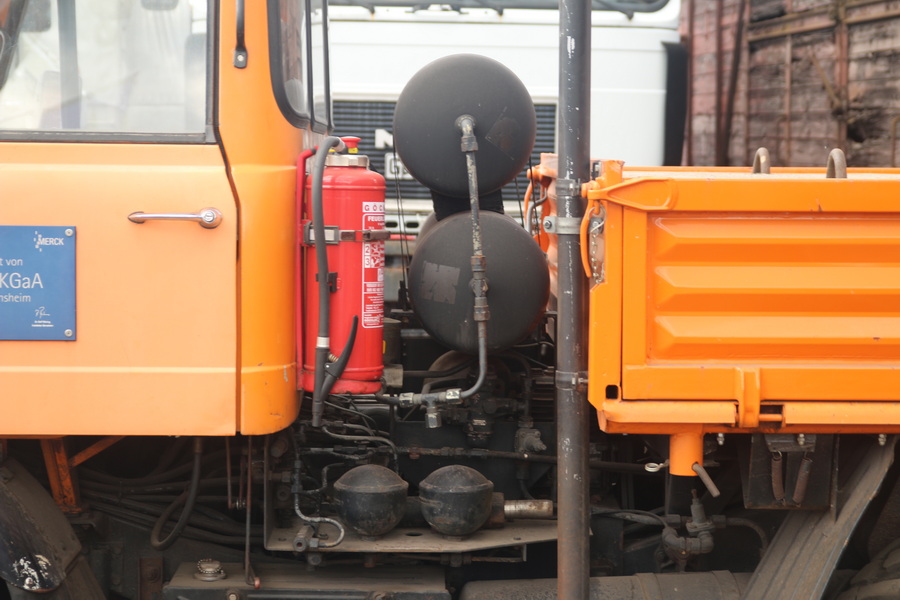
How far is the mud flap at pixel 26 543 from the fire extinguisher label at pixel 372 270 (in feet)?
3.63

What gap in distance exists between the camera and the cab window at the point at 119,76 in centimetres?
265

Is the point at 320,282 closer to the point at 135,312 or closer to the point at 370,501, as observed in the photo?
the point at 135,312

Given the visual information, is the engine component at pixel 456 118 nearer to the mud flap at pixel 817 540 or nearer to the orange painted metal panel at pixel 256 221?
the orange painted metal panel at pixel 256 221

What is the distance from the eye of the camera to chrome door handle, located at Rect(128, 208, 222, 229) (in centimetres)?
259

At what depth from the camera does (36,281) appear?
2.61 m

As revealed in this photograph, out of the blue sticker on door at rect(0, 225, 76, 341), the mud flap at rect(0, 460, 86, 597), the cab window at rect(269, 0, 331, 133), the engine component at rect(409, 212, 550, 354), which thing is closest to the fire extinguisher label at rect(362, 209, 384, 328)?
the engine component at rect(409, 212, 550, 354)

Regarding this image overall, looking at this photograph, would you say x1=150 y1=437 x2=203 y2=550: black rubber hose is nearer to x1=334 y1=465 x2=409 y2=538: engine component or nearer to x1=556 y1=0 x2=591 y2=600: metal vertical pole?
x1=334 y1=465 x2=409 y2=538: engine component

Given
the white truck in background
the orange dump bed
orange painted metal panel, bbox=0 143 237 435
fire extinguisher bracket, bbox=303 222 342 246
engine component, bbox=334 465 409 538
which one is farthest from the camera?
the white truck in background

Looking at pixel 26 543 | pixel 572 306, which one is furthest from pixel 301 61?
pixel 26 543

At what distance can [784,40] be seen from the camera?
8.59 m

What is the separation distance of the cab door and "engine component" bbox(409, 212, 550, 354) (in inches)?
26.1

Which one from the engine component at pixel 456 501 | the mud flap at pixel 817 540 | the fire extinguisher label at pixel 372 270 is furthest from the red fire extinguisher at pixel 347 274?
the mud flap at pixel 817 540

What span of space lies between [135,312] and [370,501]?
884 millimetres

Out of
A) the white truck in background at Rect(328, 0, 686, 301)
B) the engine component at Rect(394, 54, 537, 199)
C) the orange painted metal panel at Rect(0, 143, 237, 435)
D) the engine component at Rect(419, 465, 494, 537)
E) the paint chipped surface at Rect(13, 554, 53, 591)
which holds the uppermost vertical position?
the white truck in background at Rect(328, 0, 686, 301)
